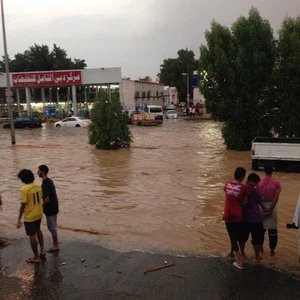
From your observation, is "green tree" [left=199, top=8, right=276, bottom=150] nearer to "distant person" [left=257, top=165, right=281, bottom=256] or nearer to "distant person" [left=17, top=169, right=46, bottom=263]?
"distant person" [left=257, top=165, right=281, bottom=256]

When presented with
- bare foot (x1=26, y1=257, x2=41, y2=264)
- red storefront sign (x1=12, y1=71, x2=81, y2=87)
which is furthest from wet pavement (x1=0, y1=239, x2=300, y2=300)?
red storefront sign (x1=12, y1=71, x2=81, y2=87)

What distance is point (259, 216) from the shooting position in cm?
543

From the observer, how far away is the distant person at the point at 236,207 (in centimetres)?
534

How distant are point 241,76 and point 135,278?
15207 mm

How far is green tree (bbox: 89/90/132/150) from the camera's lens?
21406mm

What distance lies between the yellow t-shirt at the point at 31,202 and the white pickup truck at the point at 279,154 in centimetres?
962

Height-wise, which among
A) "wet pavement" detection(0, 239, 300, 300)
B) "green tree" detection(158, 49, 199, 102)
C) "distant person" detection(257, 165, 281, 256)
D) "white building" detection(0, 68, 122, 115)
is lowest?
"wet pavement" detection(0, 239, 300, 300)

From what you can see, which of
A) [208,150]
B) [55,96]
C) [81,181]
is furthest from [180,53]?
[81,181]

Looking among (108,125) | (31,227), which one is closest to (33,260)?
(31,227)

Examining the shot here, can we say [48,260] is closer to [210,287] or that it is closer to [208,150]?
[210,287]

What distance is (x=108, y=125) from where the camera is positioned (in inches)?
842

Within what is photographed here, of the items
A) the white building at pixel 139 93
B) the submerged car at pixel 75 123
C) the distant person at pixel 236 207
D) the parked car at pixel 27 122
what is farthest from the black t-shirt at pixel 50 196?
the white building at pixel 139 93

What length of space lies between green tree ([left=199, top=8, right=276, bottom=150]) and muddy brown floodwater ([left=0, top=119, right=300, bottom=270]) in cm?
195

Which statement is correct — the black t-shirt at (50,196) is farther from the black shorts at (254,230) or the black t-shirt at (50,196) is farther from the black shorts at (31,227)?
the black shorts at (254,230)
